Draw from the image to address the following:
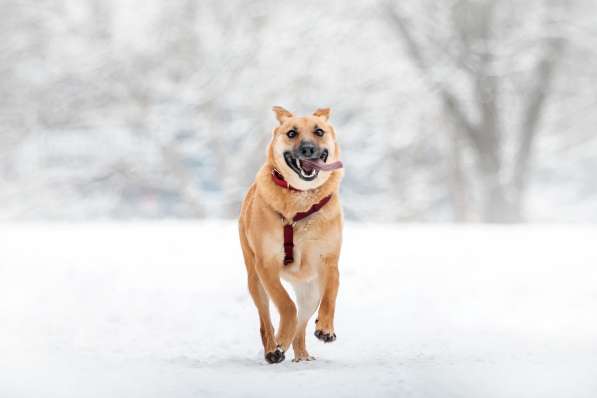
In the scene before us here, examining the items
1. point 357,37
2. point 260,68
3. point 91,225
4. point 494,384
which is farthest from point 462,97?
point 494,384

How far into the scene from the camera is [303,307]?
5.99 m

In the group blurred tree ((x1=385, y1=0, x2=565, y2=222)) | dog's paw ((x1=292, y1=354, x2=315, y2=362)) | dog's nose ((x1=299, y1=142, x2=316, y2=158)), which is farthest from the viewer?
blurred tree ((x1=385, y1=0, x2=565, y2=222))

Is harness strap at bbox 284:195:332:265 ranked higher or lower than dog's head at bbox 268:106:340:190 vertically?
lower

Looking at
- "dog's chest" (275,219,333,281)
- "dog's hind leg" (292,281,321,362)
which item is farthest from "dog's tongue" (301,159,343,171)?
"dog's hind leg" (292,281,321,362)

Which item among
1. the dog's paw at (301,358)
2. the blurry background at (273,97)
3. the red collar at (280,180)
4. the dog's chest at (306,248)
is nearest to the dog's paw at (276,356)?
the dog's chest at (306,248)

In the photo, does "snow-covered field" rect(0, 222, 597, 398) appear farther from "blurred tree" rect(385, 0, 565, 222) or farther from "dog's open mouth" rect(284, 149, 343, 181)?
"blurred tree" rect(385, 0, 565, 222)

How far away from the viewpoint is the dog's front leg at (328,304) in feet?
17.5

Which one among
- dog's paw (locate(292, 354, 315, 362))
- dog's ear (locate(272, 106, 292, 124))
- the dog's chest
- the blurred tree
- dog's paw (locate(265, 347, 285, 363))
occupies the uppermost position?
the blurred tree

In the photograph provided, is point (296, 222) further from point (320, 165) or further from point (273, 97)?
point (273, 97)

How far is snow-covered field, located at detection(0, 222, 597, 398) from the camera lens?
482 cm

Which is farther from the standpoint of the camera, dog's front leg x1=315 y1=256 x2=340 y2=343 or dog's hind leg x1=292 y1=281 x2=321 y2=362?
dog's hind leg x1=292 y1=281 x2=321 y2=362

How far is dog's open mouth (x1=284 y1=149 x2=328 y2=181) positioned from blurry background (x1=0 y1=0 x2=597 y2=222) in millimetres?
13140

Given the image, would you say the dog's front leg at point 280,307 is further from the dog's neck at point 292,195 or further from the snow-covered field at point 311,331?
the dog's neck at point 292,195

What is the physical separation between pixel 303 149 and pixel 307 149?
3 centimetres
